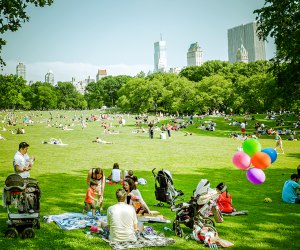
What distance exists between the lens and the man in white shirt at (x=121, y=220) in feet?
24.2

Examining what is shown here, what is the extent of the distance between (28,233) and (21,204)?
0.76 meters

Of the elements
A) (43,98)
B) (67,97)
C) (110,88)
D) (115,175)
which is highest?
(110,88)

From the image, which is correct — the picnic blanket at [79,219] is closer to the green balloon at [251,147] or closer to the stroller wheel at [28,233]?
the stroller wheel at [28,233]

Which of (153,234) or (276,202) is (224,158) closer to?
(276,202)

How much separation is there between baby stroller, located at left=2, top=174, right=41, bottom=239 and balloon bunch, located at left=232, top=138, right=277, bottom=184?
6.98m

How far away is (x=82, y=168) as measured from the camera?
18.4 meters

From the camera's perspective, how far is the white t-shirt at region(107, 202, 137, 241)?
24.2 feet

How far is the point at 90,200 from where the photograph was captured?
9852 millimetres

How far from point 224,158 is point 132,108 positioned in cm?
8247

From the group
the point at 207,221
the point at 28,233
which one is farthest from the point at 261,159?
the point at 28,233

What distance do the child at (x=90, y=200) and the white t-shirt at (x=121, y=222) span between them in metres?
2.46

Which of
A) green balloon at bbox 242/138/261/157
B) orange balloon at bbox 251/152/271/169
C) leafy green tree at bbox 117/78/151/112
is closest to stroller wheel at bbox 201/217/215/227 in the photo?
orange balloon at bbox 251/152/271/169

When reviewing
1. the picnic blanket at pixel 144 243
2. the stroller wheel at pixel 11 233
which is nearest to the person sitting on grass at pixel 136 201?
the picnic blanket at pixel 144 243

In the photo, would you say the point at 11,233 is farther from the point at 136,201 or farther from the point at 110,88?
the point at 110,88
